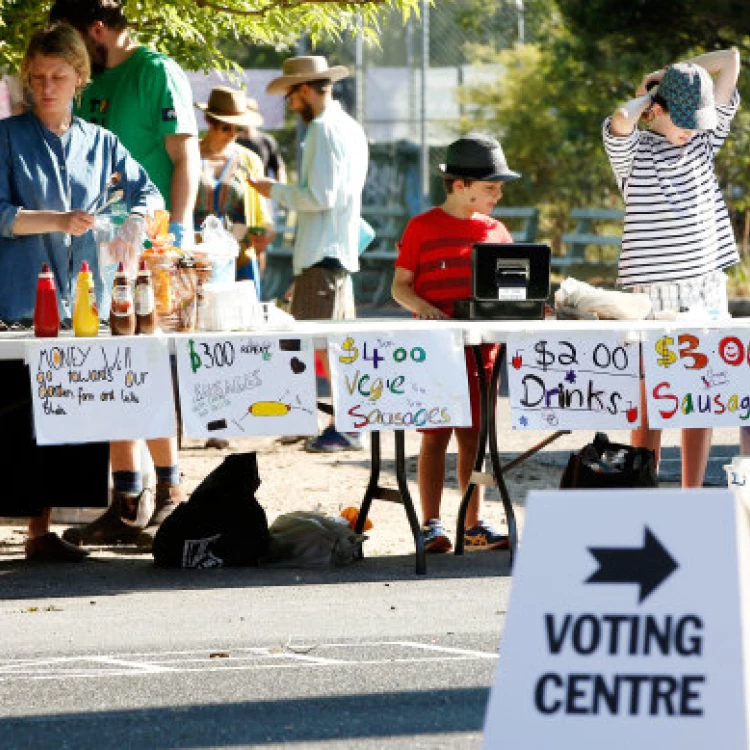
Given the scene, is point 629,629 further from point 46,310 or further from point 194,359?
point 46,310

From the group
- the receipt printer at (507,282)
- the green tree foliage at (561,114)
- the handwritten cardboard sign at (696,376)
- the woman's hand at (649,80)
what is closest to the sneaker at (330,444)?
the receipt printer at (507,282)

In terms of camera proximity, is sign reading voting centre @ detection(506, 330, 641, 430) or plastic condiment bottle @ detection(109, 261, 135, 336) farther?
sign reading voting centre @ detection(506, 330, 641, 430)

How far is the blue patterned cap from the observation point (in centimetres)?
795

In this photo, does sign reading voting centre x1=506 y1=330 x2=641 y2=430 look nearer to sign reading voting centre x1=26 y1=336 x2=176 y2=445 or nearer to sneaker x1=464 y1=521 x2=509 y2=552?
sneaker x1=464 y1=521 x2=509 y2=552

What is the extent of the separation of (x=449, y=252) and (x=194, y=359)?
129 cm

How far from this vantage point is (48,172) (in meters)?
7.72

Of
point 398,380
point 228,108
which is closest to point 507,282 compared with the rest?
point 398,380

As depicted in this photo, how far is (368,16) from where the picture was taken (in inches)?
390

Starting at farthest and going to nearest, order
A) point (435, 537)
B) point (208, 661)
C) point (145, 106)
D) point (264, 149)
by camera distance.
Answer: point (264, 149)
point (145, 106)
point (435, 537)
point (208, 661)

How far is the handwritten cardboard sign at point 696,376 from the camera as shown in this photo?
7547 millimetres

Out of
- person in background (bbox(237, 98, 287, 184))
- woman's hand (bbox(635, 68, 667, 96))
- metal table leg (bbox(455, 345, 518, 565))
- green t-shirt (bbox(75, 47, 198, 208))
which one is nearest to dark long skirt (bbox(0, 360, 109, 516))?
green t-shirt (bbox(75, 47, 198, 208))

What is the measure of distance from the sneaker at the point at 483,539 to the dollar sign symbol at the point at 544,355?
0.95m

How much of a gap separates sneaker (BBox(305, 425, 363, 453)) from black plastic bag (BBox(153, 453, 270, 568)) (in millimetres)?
3228

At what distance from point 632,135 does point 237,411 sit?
2.07 metres
